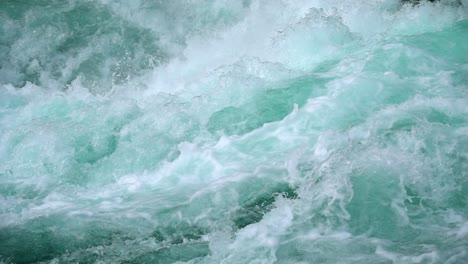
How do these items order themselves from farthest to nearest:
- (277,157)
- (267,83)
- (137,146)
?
(267,83) → (137,146) → (277,157)

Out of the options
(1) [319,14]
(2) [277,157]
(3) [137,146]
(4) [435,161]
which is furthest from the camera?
(1) [319,14]

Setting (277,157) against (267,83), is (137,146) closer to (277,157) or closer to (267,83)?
(277,157)

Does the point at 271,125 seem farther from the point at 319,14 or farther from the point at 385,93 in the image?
the point at 319,14

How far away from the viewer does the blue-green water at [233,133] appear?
370 cm

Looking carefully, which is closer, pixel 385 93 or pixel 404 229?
pixel 404 229

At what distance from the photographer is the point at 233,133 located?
5934 millimetres

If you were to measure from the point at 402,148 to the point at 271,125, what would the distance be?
84.6 inches

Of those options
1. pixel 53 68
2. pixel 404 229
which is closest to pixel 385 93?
pixel 404 229

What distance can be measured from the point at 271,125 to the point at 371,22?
481 centimetres

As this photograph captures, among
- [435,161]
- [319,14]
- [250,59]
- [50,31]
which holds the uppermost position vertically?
[50,31]

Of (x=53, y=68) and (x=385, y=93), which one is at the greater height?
(x=53, y=68)

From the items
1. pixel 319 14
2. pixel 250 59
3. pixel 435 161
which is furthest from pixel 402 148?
pixel 319 14

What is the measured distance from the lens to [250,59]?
7047 mm

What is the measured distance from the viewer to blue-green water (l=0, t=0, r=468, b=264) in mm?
3695
